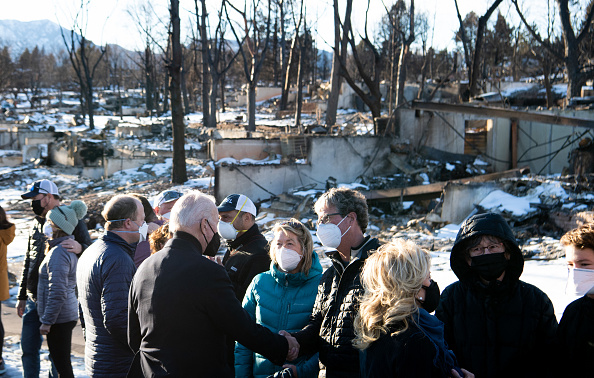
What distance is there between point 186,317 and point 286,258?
33.4 inches

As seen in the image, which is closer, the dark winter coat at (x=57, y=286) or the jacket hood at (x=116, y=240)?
the jacket hood at (x=116, y=240)

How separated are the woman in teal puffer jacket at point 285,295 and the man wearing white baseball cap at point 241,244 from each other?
49 centimetres

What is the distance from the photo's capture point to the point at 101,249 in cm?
378

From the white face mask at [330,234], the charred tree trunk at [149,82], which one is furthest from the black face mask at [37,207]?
the charred tree trunk at [149,82]

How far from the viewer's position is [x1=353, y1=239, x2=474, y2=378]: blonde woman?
242 cm

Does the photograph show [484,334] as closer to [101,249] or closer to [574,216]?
[101,249]

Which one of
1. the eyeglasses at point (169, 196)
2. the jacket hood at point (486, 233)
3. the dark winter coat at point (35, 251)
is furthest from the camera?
the eyeglasses at point (169, 196)

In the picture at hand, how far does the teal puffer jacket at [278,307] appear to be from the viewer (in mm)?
3391

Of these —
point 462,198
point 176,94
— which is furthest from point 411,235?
point 176,94

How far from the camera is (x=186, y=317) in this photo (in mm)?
2855

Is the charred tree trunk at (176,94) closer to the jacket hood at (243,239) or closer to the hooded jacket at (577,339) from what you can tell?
the jacket hood at (243,239)

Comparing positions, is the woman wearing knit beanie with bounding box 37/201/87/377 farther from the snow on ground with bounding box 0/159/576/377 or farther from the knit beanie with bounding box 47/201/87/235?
the snow on ground with bounding box 0/159/576/377

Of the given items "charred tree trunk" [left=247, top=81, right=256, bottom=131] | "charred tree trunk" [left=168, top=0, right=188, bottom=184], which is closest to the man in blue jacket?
"charred tree trunk" [left=168, top=0, right=188, bottom=184]

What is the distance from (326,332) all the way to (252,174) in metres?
10.6
